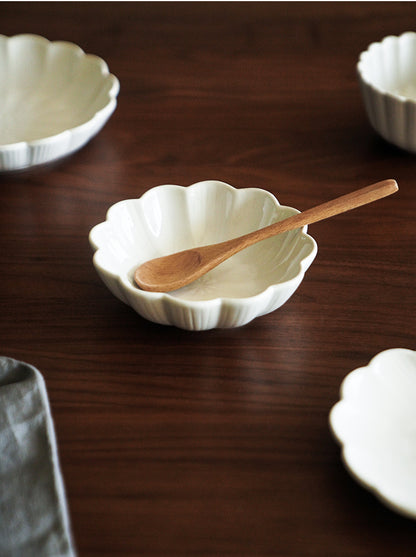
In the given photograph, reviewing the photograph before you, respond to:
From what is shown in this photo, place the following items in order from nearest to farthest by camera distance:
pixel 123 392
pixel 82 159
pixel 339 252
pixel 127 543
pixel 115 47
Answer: pixel 127 543, pixel 123 392, pixel 339 252, pixel 82 159, pixel 115 47

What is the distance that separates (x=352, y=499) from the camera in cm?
56

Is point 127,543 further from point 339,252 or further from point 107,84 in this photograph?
point 107,84

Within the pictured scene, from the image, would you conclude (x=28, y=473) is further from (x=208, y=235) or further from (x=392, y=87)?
(x=392, y=87)

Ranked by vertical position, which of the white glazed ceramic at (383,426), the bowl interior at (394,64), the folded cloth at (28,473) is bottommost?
the bowl interior at (394,64)

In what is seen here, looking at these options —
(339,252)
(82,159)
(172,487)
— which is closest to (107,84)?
(82,159)

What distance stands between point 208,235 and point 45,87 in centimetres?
45

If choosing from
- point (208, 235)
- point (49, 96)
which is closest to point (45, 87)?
point (49, 96)

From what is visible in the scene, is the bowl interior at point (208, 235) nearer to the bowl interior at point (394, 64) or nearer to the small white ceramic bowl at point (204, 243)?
the small white ceramic bowl at point (204, 243)

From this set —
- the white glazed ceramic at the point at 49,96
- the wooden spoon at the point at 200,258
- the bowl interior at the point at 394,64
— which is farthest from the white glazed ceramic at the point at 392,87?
the white glazed ceramic at the point at 49,96

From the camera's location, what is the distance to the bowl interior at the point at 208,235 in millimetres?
736

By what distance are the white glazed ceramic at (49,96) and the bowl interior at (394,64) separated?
1.18ft

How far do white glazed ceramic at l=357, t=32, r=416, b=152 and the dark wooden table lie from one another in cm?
4

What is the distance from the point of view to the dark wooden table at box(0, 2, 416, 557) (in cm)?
55

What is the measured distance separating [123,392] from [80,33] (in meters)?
0.87
